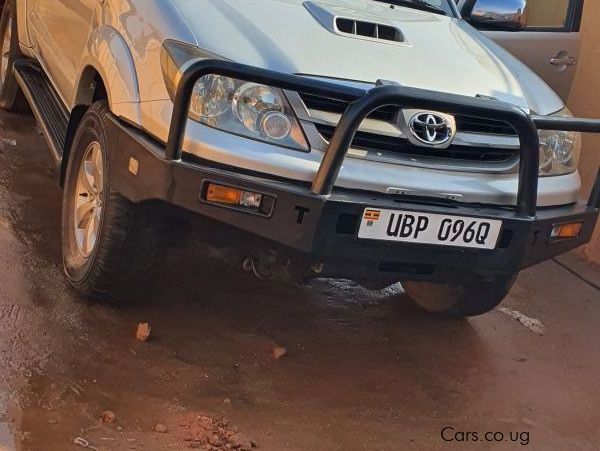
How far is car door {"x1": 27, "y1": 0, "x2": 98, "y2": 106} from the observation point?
418 centimetres

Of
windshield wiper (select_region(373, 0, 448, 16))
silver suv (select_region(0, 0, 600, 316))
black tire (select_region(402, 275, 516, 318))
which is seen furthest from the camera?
windshield wiper (select_region(373, 0, 448, 16))

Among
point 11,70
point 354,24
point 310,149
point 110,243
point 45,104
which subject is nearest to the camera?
point 310,149

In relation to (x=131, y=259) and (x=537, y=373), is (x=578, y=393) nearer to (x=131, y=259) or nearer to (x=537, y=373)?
(x=537, y=373)

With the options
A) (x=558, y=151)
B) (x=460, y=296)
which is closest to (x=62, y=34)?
(x=460, y=296)

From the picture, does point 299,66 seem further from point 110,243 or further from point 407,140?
point 110,243

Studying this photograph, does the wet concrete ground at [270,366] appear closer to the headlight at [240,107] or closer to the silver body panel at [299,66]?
the silver body panel at [299,66]

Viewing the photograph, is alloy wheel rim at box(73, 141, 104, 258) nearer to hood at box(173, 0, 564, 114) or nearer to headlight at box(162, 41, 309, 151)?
headlight at box(162, 41, 309, 151)

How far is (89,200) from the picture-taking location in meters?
3.81

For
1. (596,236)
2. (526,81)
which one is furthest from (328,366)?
(596,236)

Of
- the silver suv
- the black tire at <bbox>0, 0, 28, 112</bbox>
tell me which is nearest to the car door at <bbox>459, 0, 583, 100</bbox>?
the silver suv

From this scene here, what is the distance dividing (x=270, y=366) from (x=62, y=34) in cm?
220

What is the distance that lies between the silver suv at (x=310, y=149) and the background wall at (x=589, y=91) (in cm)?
212

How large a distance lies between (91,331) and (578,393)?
215cm

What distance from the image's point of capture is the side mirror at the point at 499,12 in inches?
179
